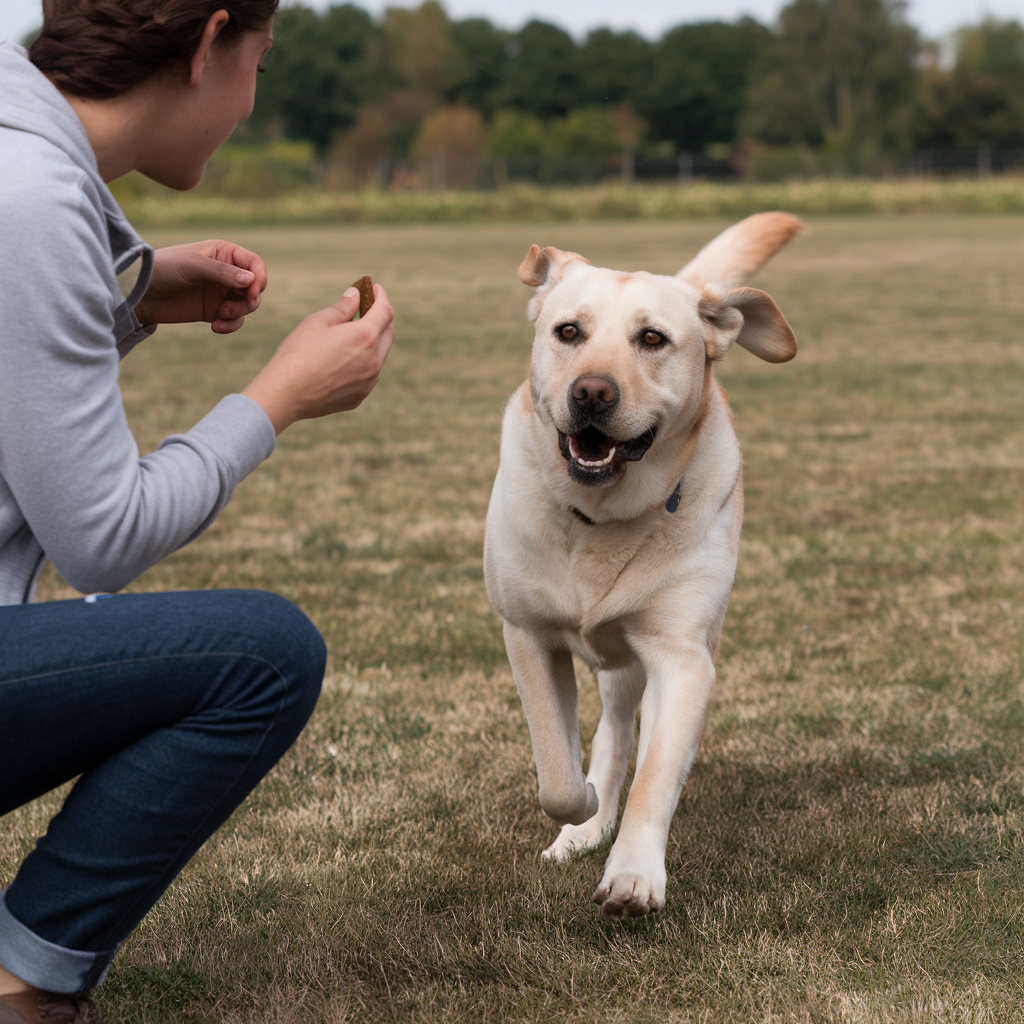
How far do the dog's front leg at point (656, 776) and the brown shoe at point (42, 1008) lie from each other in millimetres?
929

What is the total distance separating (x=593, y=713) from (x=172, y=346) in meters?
10.4

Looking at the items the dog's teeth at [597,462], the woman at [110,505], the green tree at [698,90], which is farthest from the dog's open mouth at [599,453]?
the green tree at [698,90]

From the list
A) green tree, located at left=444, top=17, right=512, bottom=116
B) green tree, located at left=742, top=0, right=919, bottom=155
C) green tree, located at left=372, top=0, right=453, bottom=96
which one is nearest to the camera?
green tree, located at left=742, top=0, right=919, bottom=155

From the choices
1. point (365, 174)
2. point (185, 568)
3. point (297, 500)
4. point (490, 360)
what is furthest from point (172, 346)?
point (365, 174)

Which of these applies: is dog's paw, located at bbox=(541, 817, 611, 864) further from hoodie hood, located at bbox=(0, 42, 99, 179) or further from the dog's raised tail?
hoodie hood, located at bbox=(0, 42, 99, 179)

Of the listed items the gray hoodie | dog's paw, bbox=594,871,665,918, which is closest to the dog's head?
dog's paw, bbox=594,871,665,918

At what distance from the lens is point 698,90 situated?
8744 centimetres

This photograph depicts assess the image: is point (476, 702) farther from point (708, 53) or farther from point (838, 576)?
point (708, 53)

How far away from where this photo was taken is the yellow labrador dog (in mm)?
2609

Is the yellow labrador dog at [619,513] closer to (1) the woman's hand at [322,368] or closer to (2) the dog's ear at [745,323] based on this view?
(2) the dog's ear at [745,323]

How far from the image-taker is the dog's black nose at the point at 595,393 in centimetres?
252

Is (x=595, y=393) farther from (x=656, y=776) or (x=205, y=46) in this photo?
(x=205, y=46)

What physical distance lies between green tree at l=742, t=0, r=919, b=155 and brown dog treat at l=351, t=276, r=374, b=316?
265 feet

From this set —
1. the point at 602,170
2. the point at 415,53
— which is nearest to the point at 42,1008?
the point at 602,170
